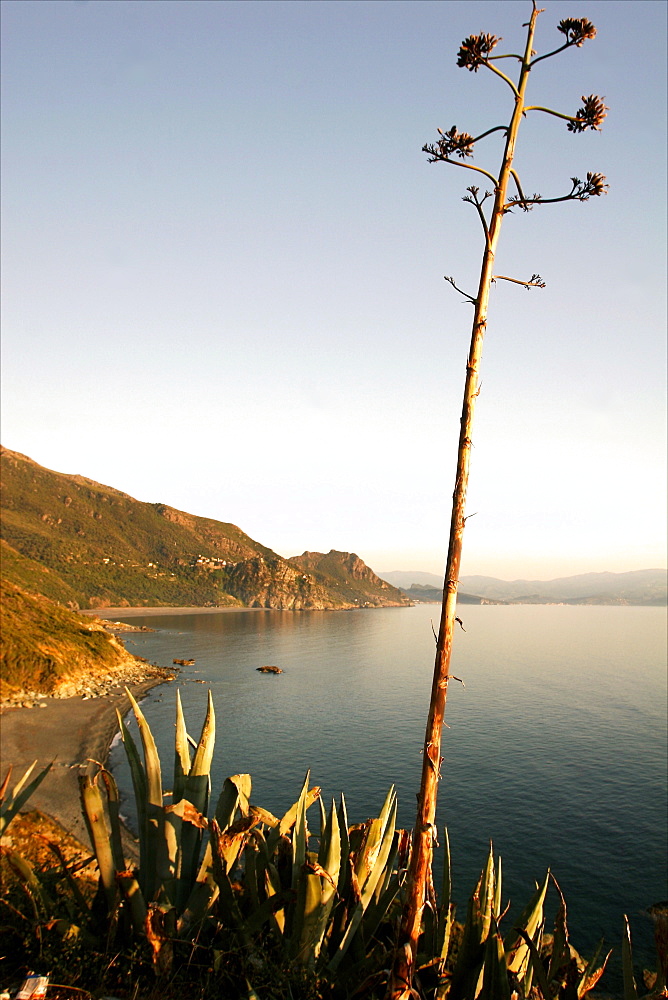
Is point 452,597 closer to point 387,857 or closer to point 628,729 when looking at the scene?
point 387,857

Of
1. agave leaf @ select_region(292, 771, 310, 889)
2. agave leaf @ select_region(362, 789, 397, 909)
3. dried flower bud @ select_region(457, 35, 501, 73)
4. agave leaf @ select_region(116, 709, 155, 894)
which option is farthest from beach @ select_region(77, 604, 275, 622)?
dried flower bud @ select_region(457, 35, 501, 73)

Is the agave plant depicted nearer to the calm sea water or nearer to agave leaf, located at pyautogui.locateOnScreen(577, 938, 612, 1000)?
agave leaf, located at pyautogui.locateOnScreen(577, 938, 612, 1000)

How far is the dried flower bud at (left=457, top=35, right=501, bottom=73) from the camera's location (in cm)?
471

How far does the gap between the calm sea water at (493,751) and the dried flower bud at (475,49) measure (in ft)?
72.4

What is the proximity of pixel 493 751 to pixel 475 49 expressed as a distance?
40208 millimetres

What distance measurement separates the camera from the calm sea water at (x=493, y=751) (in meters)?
22.5

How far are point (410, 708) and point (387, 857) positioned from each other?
49.1 meters

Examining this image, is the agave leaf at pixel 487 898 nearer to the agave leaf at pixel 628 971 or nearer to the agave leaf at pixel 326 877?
the agave leaf at pixel 628 971

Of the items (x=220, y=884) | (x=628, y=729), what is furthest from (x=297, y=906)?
(x=628, y=729)

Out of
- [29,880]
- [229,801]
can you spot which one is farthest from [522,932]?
[29,880]

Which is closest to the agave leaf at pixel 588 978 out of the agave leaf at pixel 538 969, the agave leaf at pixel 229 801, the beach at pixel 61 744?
the agave leaf at pixel 538 969

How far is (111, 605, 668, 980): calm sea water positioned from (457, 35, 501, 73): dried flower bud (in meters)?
22.1

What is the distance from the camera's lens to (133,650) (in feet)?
266

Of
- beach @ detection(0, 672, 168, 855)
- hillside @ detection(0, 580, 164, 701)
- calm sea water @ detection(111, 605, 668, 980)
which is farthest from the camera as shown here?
hillside @ detection(0, 580, 164, 701)
